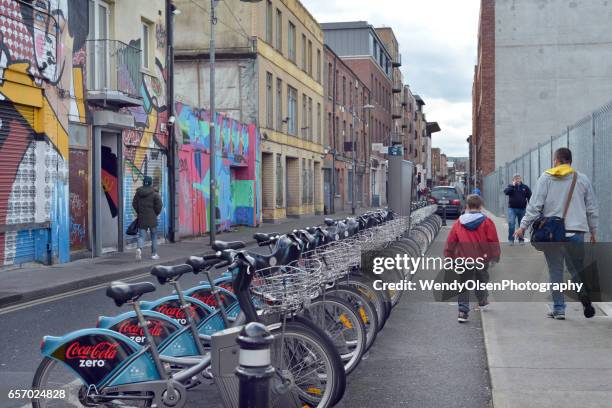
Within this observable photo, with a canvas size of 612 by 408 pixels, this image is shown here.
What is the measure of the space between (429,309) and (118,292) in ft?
19.3

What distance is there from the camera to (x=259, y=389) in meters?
3.15

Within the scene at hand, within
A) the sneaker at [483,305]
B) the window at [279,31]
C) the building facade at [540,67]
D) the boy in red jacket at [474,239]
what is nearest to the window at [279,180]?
the window at [279,31]

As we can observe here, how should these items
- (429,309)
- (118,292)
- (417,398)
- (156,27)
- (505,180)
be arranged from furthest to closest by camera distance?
(505,180), (156,27), (429,309), (417,398), (118,292)

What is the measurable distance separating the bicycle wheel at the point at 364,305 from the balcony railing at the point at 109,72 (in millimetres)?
11879

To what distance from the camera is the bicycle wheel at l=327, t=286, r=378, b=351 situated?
235 inches

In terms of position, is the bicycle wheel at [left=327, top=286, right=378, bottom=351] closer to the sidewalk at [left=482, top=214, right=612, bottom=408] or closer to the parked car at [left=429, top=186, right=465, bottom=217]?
the sidewalk at [left=482, top=214, right=612, bottom=408]

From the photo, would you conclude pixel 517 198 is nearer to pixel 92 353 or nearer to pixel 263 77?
pixel 92 353

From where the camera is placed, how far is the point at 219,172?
25.5 metres

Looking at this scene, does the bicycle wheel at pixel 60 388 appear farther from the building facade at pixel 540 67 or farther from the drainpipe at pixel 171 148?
the building facade at pixel 540 67

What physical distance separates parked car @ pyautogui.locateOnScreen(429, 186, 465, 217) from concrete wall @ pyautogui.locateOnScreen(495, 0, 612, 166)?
687 inches

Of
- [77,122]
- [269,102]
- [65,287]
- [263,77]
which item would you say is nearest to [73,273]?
[65,287]

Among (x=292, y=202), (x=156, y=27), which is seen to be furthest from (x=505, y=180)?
(x=156, y=27)

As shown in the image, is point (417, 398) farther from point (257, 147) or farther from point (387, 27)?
point (387, 27)

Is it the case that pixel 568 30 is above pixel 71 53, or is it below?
Result: above
